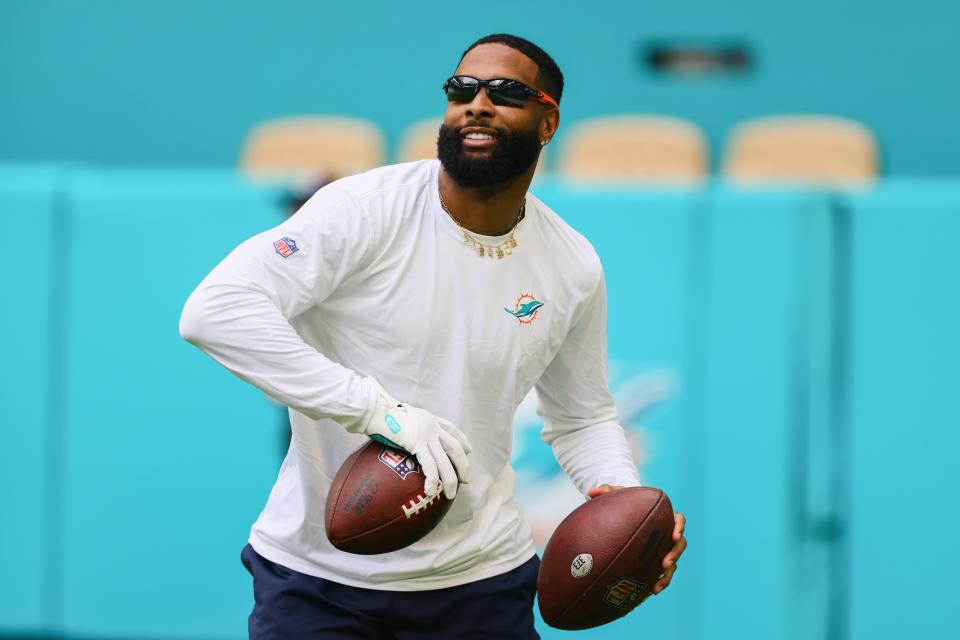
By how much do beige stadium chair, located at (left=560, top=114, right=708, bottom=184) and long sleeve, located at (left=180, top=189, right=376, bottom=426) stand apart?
4761 mm

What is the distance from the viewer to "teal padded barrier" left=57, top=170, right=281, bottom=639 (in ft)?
17.1

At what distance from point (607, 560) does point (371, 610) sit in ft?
1.67

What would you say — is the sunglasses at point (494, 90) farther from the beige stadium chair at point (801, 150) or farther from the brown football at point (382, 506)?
the beige stadium chair at point (801, 150)

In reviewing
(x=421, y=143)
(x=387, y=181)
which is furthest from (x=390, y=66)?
(x=387, y=181)

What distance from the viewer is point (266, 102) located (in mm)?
8734

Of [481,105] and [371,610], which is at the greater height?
[481,105]

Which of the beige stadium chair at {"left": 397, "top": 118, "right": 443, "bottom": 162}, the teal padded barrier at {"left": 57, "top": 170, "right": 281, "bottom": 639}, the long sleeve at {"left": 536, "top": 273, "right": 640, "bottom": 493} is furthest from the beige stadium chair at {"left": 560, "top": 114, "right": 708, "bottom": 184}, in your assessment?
the long sleeve at {"left": 536, "top": 273, "right": 640, "bottom": 493}

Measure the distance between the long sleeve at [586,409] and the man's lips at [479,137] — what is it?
44cm

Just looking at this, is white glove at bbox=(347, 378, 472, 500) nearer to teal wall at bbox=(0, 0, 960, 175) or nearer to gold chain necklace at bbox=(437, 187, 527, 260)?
gold chain necklace at bbox=(437, 187, 527, 260)

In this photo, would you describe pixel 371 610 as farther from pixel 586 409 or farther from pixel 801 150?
pixel 801 150

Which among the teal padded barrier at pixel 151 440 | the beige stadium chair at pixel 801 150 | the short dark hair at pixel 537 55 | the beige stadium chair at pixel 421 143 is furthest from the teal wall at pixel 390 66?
the short dark hair at pixel 537 55

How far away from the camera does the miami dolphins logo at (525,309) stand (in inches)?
111

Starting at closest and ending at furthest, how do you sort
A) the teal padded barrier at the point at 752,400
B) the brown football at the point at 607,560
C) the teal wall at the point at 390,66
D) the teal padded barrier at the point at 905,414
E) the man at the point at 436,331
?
the man at the point at 436,331
the brown football at the point at 607,560
the teal padded barrier at the point at 905,414
the teal padded barrier at the point at 752,400
the teal wall at the point at 390,66

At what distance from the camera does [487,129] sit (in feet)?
9.01
